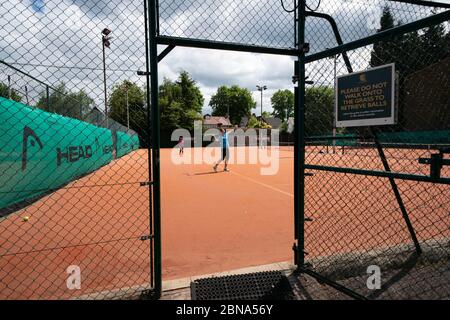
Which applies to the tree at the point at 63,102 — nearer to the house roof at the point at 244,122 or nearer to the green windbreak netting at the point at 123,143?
the green windbreak netting at the point at 123,143

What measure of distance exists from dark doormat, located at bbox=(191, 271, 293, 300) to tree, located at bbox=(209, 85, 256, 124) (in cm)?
7820

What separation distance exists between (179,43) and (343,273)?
9.80 ft

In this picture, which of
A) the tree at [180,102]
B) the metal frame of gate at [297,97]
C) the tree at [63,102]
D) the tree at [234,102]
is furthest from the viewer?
the tree at [234,102]

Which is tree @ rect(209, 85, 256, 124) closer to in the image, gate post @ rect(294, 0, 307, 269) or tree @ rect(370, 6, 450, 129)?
tree @ rect(370, 6, 450, 129)

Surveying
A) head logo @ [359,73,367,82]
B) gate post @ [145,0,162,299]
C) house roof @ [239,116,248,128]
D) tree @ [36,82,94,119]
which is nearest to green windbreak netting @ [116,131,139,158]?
tree @ [36,82,94,119]

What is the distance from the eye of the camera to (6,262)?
3.77 metres

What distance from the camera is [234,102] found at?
273ft

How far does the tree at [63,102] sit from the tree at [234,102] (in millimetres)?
70734

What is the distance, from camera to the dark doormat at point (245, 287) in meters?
2.89

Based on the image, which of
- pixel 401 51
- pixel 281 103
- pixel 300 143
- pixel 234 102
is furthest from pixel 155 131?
pixel 281 103

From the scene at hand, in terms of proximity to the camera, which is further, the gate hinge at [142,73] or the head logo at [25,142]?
the head logo at [25,142]

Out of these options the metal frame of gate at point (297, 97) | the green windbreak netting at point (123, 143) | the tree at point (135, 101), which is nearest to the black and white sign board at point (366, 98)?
the metal frame of gate at point (297, 97)

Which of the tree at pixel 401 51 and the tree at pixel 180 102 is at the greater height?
the tree at pixel 180 102

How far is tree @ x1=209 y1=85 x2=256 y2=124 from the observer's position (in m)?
81.8
